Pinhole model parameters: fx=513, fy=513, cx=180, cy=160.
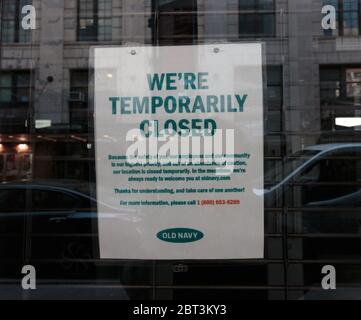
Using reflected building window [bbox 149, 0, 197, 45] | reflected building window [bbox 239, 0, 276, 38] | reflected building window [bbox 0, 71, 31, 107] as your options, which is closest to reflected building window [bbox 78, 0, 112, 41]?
reflected building window [bbox 149, 0, 197, 45]

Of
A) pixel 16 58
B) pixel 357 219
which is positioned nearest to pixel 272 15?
pixel 357 219

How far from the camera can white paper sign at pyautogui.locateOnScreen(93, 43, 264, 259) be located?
365cm

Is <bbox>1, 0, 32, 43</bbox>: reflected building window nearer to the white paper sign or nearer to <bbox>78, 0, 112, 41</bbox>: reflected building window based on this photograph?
<bbox>78, 0, 112, 41</bbox>: reflected building window

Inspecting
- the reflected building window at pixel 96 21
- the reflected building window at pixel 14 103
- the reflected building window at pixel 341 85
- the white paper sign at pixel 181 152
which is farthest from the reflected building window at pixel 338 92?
the reflected building window at pixel 14 103

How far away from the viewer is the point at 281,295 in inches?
146

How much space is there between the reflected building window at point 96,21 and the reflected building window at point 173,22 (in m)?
0.32

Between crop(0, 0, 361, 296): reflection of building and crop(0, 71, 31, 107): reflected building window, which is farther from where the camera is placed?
crop(0, 71, 31, 107): reflected building window

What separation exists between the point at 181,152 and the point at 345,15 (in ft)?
5.07

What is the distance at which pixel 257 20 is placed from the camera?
3.71 meters

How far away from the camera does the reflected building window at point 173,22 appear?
12.3 feet

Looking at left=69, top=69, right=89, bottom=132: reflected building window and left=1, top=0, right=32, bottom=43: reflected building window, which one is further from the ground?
left=1, top=0, right=32, bottom=43: reflected building window

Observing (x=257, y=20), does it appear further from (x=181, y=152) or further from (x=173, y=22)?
(x=181, y=152)

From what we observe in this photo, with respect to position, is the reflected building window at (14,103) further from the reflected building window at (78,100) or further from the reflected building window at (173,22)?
the reflected building window at (173,22)
